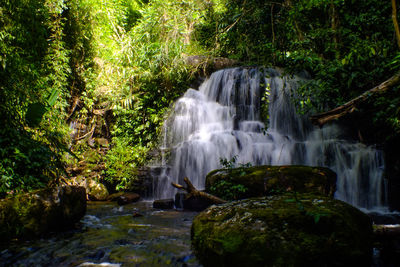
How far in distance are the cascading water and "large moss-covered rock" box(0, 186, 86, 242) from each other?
380cm

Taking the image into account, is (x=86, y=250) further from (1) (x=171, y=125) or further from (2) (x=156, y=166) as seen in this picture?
(1) (x=171, y=125)

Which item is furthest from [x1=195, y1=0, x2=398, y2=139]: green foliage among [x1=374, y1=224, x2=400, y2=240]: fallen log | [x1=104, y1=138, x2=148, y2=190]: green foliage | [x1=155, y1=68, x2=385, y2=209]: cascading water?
[x1=104, y1=138, x2=148, y2=190]: green foliage

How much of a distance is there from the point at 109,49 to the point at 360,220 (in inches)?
458

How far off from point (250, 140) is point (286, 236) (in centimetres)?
615

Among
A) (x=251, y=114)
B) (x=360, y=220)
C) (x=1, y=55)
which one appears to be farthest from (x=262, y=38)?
(x=251, y=114)

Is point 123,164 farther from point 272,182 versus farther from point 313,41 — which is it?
point 313,41

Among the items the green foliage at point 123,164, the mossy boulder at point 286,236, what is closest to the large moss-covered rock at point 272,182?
the mossy boulder at point 286,236

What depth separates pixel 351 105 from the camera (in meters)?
3.24

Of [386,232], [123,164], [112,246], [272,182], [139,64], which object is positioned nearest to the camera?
[386,232]

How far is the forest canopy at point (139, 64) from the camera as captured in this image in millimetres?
4031

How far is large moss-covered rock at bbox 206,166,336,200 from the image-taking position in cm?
468

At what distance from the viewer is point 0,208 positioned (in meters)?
3.13

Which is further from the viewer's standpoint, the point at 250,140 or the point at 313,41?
the point at 250,140

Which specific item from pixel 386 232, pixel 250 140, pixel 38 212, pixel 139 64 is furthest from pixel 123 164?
pixel 386 232
